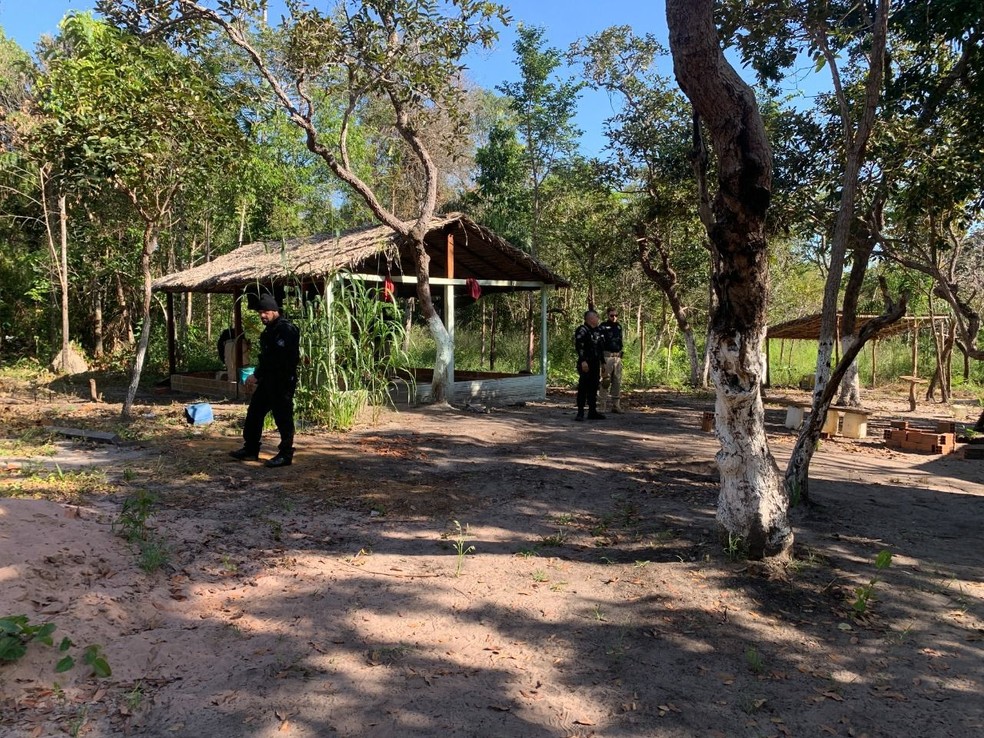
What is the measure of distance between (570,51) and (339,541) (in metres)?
13.3

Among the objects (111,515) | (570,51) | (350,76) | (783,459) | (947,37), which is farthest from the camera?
(570,51)

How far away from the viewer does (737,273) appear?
4.06 m

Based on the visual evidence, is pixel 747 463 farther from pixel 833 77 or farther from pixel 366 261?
pixel 366 261

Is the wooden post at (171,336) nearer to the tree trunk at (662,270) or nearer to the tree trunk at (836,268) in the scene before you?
the tree trunk at (662,270)

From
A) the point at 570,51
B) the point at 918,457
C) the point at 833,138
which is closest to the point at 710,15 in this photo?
the point at 918,457

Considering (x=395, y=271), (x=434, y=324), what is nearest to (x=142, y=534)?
(x=434, y=324)

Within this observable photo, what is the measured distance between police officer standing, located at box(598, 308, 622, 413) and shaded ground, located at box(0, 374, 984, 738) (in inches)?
180

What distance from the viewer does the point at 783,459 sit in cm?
801

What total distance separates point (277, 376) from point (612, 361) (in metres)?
6.45

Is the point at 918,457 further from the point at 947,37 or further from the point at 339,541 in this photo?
the point at 339,541

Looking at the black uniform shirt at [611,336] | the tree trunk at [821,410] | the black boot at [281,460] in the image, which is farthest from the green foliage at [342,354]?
the tree trunk at [821,410]

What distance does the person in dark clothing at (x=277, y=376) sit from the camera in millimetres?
6730

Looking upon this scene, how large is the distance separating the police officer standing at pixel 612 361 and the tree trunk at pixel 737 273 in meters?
6.48

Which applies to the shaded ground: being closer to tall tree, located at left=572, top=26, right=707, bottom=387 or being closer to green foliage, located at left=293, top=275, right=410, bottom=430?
green foliage, located at left=293, top=275, right=410, bottom=430
